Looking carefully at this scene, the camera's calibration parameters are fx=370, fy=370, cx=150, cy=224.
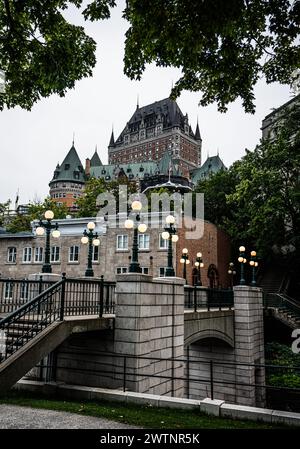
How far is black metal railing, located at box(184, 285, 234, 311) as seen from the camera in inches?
725

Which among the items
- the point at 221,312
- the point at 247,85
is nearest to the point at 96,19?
the point at 247,85

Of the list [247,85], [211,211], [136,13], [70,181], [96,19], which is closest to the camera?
[136,13]

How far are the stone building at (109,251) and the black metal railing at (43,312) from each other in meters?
22.0

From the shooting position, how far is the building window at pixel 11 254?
132ft

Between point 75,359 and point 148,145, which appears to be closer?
point 75,359

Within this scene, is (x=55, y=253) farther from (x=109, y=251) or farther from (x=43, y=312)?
(x=43, y=312)

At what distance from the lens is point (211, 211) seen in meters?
50.5

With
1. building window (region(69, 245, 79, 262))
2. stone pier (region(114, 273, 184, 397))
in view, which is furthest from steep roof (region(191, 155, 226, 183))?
stone pier (region(114, 273, 184, 397))

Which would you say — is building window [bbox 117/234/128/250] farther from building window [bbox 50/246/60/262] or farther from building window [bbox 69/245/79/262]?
building window [bbox 50/246/60/262]

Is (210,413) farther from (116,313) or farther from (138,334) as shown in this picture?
(116,313)

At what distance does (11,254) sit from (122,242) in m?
12.9

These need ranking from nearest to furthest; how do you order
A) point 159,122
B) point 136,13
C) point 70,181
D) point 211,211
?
1. point 136,13
2. point 211,211
3. point 70,181
4. point 159,122

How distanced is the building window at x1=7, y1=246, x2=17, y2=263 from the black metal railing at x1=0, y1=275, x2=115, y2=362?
97.8 feet
